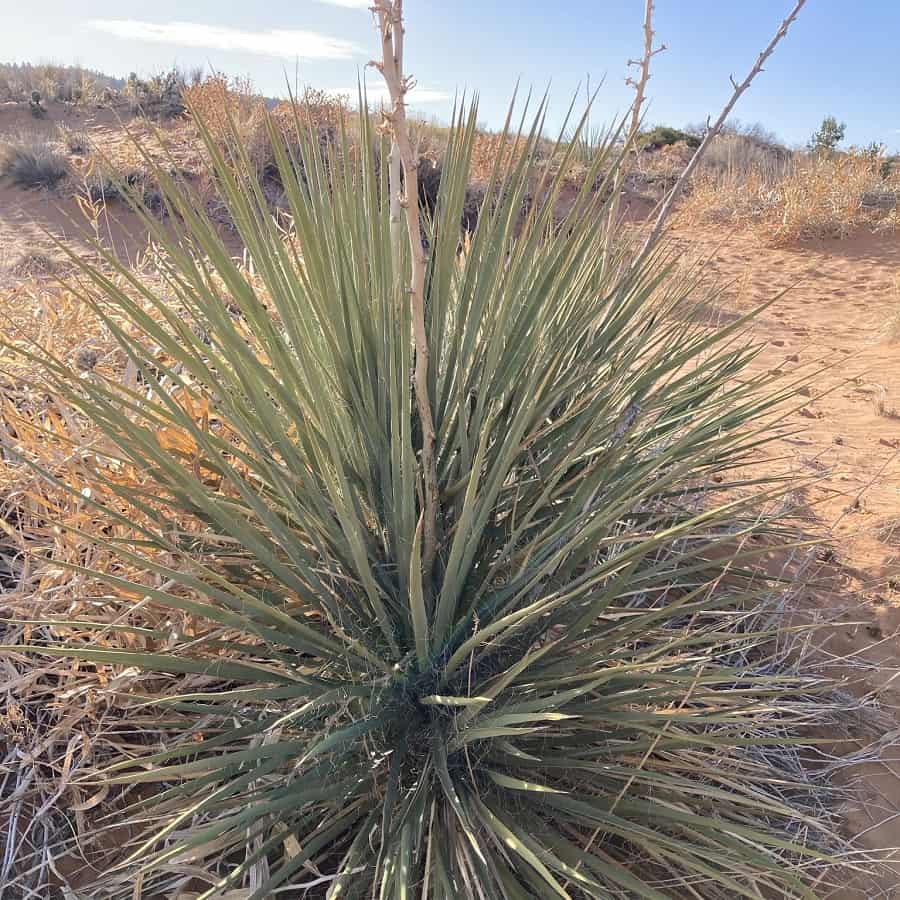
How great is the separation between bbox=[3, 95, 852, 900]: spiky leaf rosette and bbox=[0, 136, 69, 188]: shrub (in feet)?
35.5

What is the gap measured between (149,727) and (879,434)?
3940 mm

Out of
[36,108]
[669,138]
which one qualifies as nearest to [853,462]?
[36,108]

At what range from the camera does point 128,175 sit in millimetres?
9336

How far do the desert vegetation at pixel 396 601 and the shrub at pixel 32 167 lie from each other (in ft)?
34.1

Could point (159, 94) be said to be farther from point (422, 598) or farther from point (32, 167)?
point (422, 598)

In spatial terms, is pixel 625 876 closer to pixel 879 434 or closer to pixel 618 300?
pixel 618 300

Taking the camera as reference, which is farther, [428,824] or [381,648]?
[381,648]

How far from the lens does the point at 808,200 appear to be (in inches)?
408

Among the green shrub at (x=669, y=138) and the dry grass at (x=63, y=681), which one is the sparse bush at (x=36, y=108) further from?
the dry grass at (x=63, y=681)

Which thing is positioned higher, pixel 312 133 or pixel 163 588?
pixel 312 133

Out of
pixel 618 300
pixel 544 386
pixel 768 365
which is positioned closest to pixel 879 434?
pixel 768 365

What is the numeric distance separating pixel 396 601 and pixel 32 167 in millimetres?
11821

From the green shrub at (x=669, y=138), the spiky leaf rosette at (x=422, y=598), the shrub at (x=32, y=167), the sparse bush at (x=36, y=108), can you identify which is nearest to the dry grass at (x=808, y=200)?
the green shrub at (x=669, y=138)

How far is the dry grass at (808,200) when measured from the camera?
1026 centimetres
